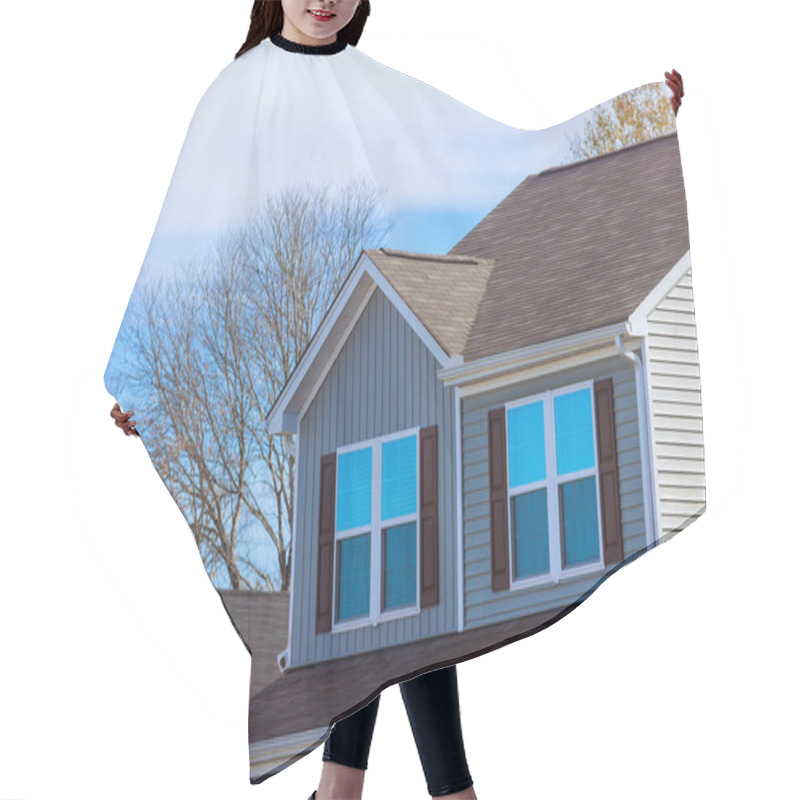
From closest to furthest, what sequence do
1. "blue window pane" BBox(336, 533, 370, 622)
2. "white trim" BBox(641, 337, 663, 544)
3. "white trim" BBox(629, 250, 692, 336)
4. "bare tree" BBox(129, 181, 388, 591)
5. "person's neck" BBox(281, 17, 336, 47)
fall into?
"white trim" BBox(641, 337, 663, 544) < "white trim" BBox(629, 250, 692, 336) < "blue window pane" BBox(336, 533, 370, 622) < "bare tree" BBox(129, 181, 388, 591) < "person's neck" BBox(281, 17, 336, 47)

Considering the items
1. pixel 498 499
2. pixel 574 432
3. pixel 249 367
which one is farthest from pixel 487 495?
pixel 249 367

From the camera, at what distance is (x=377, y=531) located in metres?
3.93

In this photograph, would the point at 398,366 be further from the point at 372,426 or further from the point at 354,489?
the point at 354,489

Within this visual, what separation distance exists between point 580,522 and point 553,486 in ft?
0.37

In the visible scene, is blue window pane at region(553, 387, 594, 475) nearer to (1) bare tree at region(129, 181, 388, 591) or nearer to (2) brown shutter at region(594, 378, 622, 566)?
(2) brown shutter at region(594, 378, 622, 566)

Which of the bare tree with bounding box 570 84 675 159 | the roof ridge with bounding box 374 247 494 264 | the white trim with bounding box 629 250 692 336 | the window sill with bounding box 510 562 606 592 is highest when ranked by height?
the bare tree with bounding box 570 84 675 159

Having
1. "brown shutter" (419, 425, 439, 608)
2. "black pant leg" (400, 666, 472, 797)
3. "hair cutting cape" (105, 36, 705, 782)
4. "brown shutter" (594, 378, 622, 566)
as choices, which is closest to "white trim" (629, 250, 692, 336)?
"hair cutting cape" (105, 36, 705, 782)

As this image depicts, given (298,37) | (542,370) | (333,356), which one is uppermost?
(298,37)

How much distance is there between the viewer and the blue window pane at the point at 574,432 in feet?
12.5

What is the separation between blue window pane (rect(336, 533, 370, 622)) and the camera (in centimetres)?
392

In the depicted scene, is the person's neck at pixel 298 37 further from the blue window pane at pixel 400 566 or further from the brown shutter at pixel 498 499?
the blue window pane at pixel 400 566

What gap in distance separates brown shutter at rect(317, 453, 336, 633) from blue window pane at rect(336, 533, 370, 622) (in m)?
0.03

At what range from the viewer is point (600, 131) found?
4133 mm

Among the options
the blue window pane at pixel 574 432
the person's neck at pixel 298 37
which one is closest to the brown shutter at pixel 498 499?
the blue window pane at pixel 574 432
